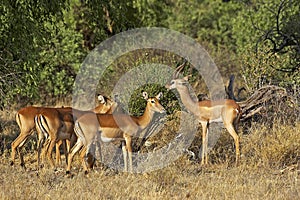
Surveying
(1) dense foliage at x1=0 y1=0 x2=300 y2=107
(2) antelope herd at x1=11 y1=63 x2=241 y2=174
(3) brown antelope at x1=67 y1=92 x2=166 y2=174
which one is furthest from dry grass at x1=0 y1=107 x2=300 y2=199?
(1) dense foliage at x1=0 y1=0 x2=300 y2=107

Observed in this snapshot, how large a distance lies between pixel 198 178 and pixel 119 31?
216 inches

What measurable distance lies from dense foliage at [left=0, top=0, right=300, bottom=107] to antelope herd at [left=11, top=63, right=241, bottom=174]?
0.84 metres

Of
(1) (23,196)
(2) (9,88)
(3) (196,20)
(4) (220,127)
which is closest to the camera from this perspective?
(1) (23,196)

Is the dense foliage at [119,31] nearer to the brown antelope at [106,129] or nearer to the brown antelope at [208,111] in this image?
the brown antelope at [106,129]

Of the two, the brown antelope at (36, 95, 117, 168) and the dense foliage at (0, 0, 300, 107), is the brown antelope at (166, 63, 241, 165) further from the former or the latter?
the brown antelope at (36, 95, 117, 168)

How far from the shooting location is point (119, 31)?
13.1 m

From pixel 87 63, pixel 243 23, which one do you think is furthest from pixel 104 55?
pixel 243 23

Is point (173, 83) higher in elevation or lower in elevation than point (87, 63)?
lower

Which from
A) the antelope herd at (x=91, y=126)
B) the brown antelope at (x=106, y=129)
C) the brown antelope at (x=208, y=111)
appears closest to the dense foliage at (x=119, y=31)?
the antelope herd at (x=91, y=126)

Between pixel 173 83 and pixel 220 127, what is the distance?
1241mm

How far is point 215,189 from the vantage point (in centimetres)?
766

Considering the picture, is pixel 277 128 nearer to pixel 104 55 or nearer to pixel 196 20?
pixel 104 55

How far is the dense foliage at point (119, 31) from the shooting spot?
34.3 ft

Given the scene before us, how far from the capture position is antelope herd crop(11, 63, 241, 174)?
29.6ft
